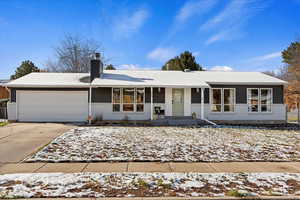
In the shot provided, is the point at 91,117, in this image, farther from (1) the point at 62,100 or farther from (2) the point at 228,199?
(2) the point at 228,199

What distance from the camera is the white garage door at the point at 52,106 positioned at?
1284 centimetres

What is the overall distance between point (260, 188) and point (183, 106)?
1002 cm

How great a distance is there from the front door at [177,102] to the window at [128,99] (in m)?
2.38

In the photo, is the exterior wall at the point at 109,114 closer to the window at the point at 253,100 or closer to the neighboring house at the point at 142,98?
the neighboring house at the point at 142,98

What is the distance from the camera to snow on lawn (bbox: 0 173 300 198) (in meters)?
3.33

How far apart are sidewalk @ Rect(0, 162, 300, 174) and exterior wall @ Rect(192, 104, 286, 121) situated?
8464mm

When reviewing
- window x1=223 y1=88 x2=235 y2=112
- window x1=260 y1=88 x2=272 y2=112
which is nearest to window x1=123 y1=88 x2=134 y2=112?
window x1=223 y1=88 x2=235 y2=112

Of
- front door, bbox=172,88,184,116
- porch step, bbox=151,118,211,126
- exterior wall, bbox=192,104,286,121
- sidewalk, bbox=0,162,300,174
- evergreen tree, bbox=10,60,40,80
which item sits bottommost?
sidewalk, bbox=0,162,300,174

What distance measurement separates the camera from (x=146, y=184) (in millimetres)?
3684

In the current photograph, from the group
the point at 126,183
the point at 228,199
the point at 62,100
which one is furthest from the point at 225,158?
the point at 62,100

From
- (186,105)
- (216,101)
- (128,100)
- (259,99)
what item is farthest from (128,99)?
(259,99)

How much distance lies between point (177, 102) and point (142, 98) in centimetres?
271

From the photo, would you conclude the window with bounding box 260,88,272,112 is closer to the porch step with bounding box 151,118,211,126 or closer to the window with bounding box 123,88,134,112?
the porch step with bounding box 151,118,211,126

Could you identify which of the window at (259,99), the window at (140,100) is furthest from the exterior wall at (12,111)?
the window at (259,99)
